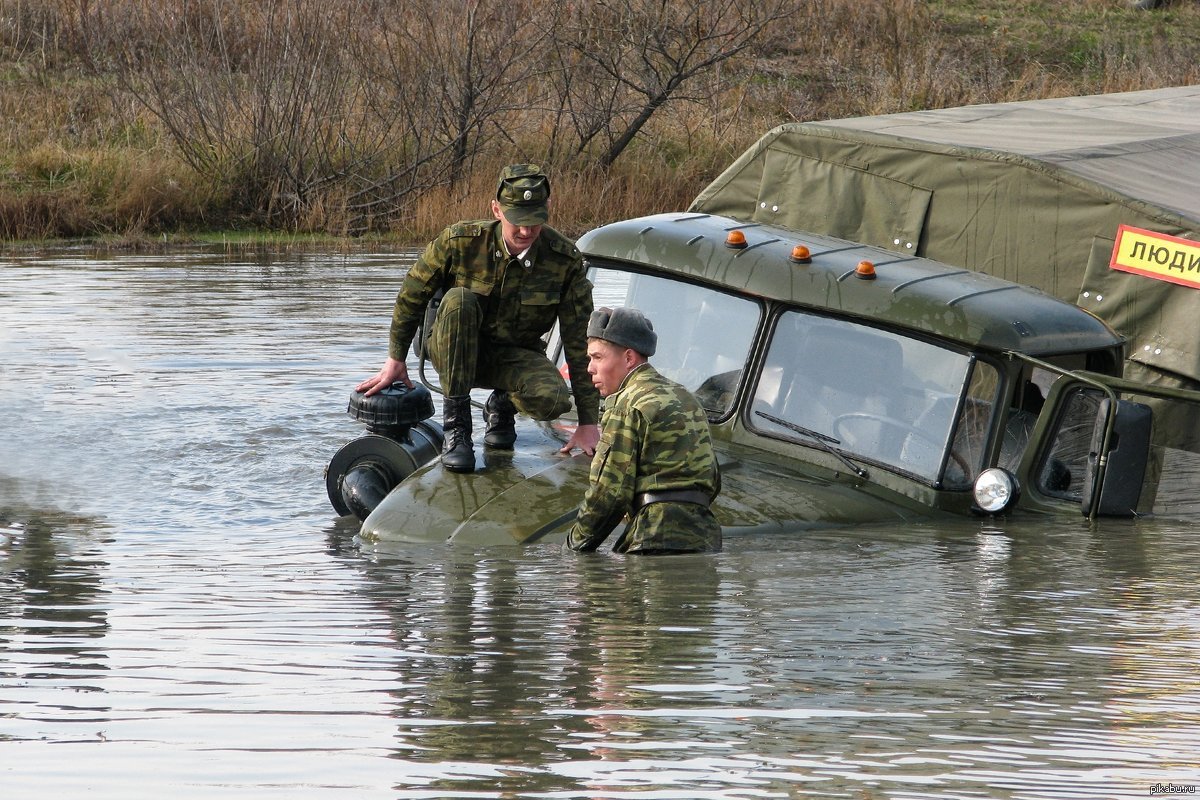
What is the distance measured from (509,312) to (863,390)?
178cm

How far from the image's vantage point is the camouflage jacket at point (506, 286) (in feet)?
29.7

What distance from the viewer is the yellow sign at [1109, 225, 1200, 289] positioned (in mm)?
9992

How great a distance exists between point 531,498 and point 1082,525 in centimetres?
254

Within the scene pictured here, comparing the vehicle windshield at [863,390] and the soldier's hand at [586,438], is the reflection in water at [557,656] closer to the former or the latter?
the vehicle windshield at [863,390]

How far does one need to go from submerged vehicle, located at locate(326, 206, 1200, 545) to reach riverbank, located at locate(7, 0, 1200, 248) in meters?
12.5

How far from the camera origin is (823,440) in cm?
881

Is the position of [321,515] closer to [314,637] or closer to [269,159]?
[314,637]

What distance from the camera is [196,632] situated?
6.73 m

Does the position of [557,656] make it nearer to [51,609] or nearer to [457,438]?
[51,609]

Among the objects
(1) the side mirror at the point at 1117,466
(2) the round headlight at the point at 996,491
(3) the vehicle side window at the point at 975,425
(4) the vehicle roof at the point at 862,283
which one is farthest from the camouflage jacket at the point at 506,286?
(1) the side mirror at the point at 1117,466

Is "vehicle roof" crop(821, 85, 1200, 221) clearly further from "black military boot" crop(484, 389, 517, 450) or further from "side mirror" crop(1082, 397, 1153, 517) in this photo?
"black military boot" crop(484, 389, 517, 450)

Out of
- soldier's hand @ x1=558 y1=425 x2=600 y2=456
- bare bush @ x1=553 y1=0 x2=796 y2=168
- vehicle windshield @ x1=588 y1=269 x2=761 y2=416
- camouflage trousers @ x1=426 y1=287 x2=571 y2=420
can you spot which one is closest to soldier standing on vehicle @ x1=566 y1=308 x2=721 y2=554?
soldier's hand @ x1=558 y1=425 x2=600 y2=456

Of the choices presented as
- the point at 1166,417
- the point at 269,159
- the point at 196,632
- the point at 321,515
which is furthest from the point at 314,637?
the point at 269,159

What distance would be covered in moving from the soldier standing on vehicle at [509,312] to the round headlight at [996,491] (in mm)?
1825
